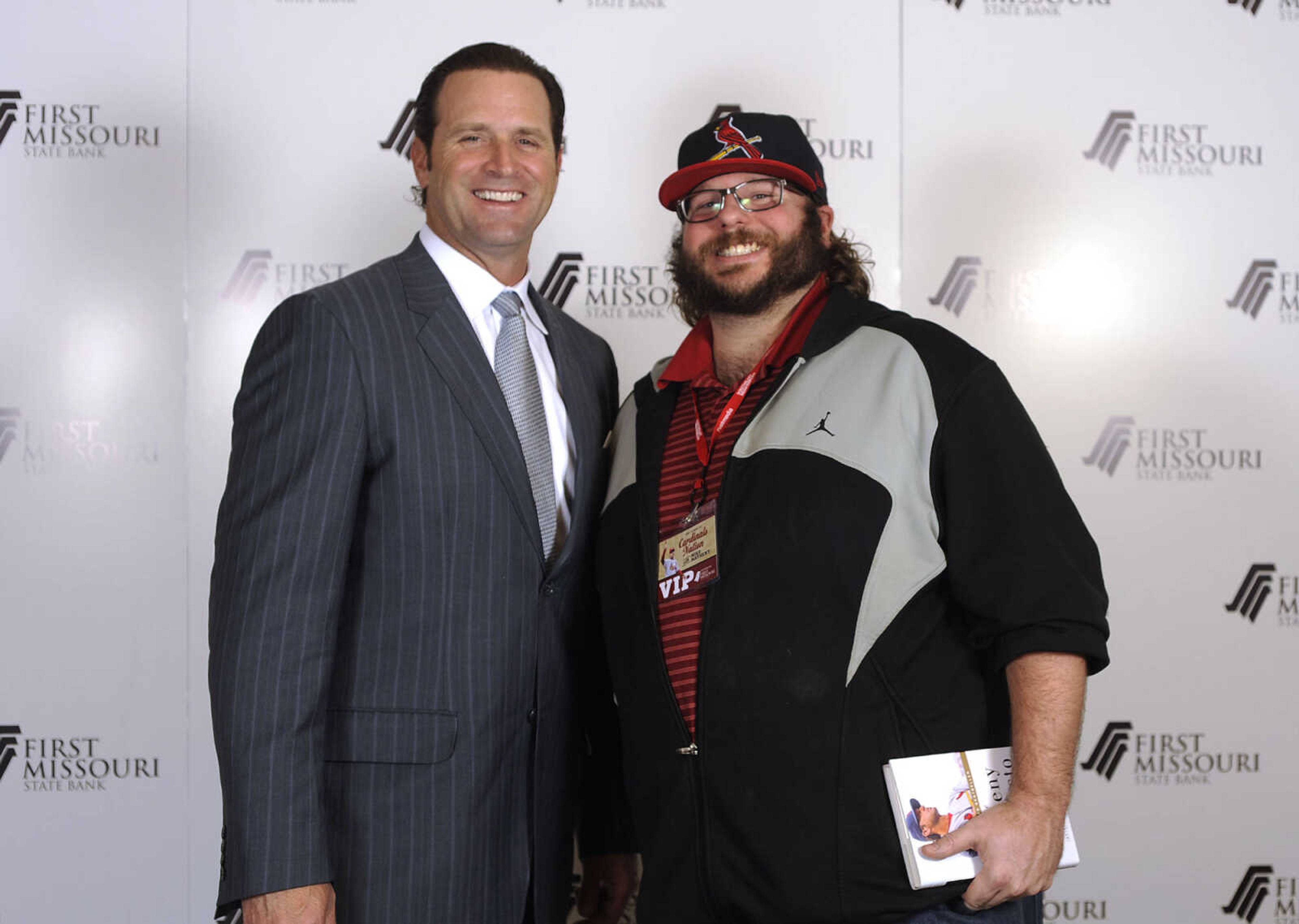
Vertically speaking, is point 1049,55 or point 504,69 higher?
point 1049,55

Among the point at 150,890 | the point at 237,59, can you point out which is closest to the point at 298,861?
the point at 150,890

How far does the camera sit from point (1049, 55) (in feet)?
9.98

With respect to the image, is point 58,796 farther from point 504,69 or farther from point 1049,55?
point 1049,55

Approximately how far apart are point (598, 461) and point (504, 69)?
29.7 inches

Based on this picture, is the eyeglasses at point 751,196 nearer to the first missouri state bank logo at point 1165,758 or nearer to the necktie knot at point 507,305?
the necktie knot at point 507,305

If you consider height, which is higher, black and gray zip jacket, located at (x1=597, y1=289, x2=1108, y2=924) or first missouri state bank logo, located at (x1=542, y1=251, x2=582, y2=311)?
first missouri state bank logo, located at (x1=542, y1=251, x2=582, y2=311)

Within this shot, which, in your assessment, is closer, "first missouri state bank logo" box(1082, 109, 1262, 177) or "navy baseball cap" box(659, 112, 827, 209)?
"navy baseball cap" box(659, 112, 827, 209)

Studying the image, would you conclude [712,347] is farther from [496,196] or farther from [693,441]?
[496,196]

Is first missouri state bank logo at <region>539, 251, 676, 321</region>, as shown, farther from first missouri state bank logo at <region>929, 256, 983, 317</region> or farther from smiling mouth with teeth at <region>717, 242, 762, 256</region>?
smiling mouth with teeth at <region>717, 242, 762, 256</region>

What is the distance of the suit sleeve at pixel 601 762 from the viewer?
207cm

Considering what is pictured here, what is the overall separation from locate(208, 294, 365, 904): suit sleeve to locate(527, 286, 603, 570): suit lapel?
0.41 meters

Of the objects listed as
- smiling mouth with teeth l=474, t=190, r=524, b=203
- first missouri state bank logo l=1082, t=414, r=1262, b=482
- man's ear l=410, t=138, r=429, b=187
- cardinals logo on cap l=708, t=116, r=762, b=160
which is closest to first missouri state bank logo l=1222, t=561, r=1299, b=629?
first missouri state bank logo l=1082, t=414, r=1262, b=482

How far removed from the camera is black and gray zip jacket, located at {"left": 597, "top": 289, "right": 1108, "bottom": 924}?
61.1 inches

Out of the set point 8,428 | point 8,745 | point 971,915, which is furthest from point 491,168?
point 8,745
